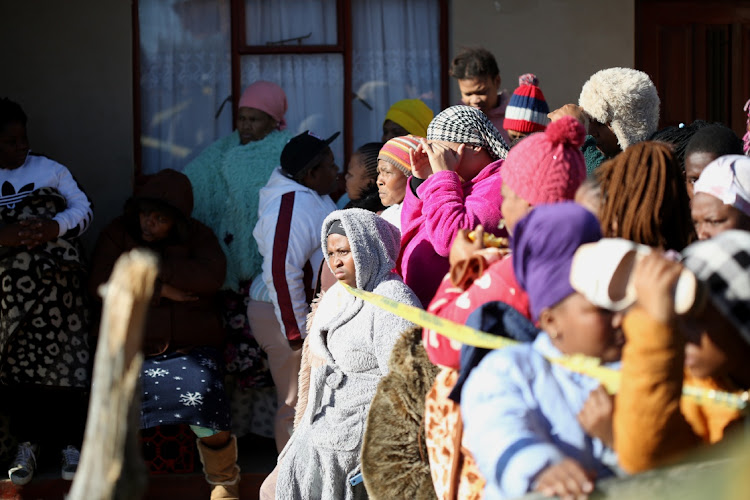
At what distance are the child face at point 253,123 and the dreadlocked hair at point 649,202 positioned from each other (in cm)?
406

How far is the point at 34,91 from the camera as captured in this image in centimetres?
681

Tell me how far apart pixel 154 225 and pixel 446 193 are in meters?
2.70

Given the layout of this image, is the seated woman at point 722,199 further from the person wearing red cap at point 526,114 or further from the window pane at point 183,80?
the window pane at point 183,80

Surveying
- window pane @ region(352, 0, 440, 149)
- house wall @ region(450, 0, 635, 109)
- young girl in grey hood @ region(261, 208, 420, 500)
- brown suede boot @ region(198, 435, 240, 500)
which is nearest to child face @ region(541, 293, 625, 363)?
young girl in grey hood @ region(261, 208, 420, 500)

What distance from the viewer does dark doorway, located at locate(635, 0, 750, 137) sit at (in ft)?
23.1

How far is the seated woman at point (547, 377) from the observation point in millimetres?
2227

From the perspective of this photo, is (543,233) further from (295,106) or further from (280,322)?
(295,106)

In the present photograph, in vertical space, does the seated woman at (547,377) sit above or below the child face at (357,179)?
below

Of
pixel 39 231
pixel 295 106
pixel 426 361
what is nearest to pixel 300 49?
pixel 295 106

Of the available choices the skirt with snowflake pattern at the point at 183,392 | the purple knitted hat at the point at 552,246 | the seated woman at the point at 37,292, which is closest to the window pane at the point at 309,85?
the seated woman at the point at 37,292

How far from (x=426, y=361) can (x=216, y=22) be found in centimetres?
417

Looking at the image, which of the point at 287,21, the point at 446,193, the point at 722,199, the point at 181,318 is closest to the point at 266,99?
the point at 287,21

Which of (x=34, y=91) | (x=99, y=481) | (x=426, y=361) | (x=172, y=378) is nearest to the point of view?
(x=99, y=481)

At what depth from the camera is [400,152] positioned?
4703 mm
